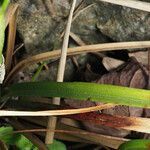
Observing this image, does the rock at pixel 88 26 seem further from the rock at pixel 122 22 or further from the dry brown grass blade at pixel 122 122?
the dry brown grass blade at pixel 122 122

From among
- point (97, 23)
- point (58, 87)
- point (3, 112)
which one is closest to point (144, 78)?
point (97, 23)

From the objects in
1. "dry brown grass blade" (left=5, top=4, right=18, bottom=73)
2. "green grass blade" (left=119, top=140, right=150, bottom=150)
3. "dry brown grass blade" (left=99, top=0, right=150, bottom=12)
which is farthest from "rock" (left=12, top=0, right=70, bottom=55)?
"green grass blade" (left=119, top=140, right=150, bottom=150)

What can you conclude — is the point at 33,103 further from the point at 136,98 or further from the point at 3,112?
the point at 136,98

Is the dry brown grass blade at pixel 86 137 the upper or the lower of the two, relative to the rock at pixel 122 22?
lower

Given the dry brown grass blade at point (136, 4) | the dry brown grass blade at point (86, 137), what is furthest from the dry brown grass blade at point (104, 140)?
the dry brown grass blade at point (136, 4)

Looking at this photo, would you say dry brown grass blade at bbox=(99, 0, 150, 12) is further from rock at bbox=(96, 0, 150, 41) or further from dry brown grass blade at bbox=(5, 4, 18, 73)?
dry brown grass blade at bbox=(5, 4, 18, 73)

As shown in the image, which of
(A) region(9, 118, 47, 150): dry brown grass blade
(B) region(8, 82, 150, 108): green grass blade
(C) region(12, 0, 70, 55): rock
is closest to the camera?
(B) region(8, 82, 150, 108): green grass blade
